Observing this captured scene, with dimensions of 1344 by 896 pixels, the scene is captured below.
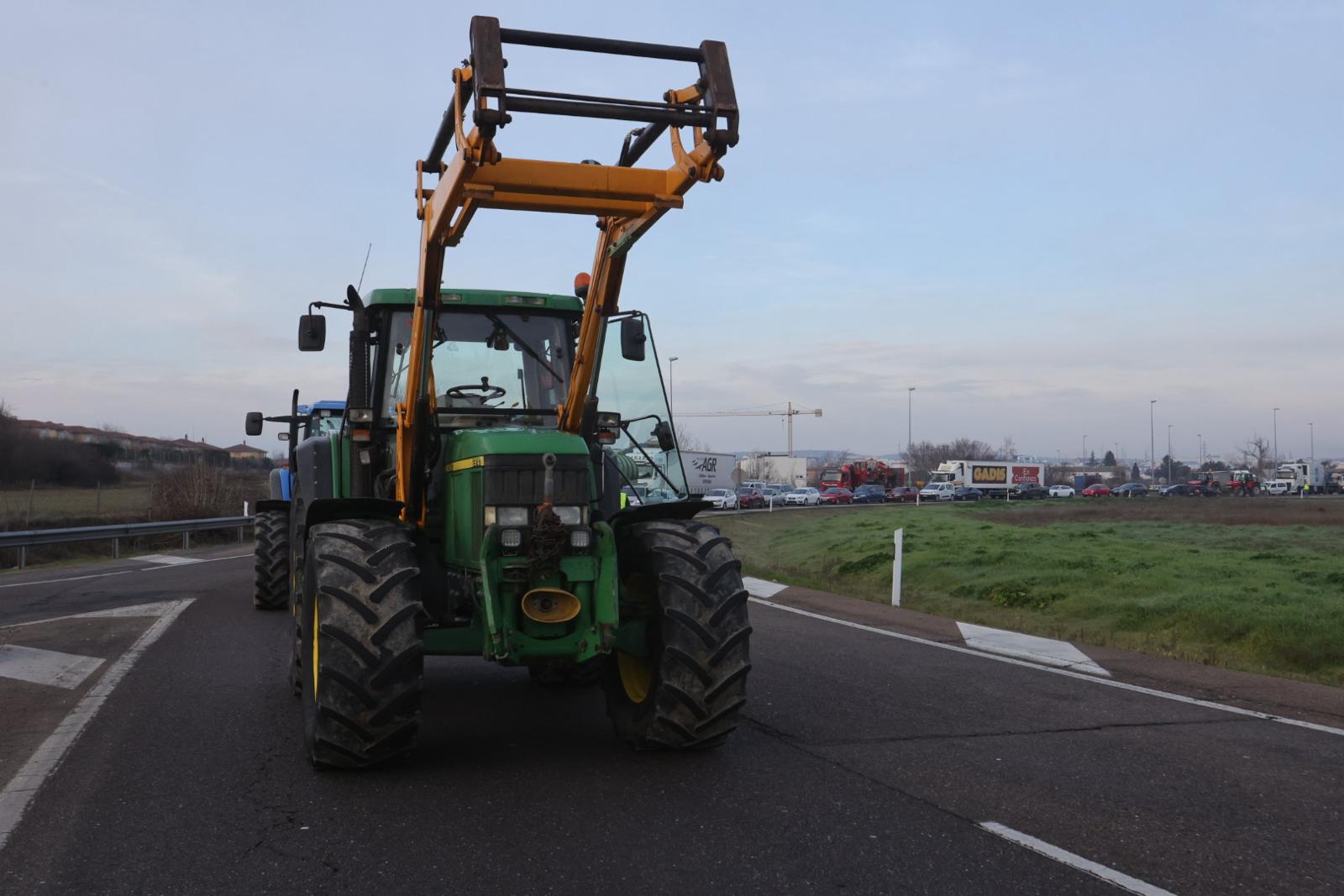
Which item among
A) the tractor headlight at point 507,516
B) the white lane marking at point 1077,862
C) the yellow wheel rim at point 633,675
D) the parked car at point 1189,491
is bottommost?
the parked car at point 1189,491

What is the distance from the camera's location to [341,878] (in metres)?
4.21

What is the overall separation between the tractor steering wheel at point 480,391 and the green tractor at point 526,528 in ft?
0.04

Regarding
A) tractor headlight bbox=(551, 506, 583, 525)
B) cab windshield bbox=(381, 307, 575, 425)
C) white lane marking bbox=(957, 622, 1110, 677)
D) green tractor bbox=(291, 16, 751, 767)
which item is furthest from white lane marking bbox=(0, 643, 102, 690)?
white lane marking bbox=(957, 622, 1110, 677)

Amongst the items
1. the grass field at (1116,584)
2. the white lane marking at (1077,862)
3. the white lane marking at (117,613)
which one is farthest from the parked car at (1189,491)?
the white lane marking at (1077,862)

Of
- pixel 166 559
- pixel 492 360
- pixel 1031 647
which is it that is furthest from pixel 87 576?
pixel 1031 647

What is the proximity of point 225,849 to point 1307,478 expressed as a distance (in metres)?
121

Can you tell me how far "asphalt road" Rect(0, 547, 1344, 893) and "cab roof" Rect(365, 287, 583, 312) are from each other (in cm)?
278

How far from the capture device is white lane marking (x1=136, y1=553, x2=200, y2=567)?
2248 centimetres

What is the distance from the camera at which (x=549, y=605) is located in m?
5.63

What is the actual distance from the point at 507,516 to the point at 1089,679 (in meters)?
5.37

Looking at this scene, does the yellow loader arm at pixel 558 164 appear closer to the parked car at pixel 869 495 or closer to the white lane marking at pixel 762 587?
the white lane marking at pixel 762 587

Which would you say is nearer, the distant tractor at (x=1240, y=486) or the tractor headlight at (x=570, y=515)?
the tractor headlight at (x=570, y=515)

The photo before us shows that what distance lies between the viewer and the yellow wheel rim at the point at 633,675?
20.9 ft

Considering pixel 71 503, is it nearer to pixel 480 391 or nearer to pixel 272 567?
pixel 272 567
